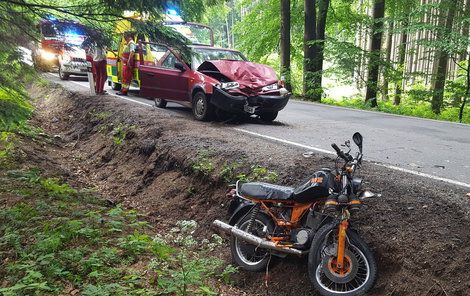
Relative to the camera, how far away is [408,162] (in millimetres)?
6387

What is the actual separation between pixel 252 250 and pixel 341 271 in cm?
122

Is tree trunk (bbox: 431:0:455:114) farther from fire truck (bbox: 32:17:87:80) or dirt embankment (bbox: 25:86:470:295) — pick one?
fire truck (bbox: 32:17:87:80)

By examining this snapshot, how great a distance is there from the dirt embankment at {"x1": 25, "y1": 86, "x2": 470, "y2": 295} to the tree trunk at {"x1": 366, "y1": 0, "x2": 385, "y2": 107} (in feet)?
30.0

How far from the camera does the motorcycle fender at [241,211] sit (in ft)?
15.9

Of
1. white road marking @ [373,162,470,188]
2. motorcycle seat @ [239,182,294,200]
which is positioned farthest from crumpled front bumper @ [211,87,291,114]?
motorcycle seat @ [239,182,294,200]

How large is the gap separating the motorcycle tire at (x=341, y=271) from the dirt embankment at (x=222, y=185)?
182mm

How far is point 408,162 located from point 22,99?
6.03 meters

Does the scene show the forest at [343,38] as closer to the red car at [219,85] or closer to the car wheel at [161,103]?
the red car at [219,85]

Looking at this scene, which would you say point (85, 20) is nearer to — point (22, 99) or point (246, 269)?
point (22, 99)

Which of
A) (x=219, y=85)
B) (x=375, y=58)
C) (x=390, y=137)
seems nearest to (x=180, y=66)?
(x=219, y=85)

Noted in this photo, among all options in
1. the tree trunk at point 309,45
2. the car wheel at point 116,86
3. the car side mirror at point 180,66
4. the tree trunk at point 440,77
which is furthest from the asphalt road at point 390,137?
the tree trunk at point 309,45

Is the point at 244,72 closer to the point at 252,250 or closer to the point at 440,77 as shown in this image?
the point at 252,250

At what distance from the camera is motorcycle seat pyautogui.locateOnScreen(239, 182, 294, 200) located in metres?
4.35

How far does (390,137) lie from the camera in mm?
8445
